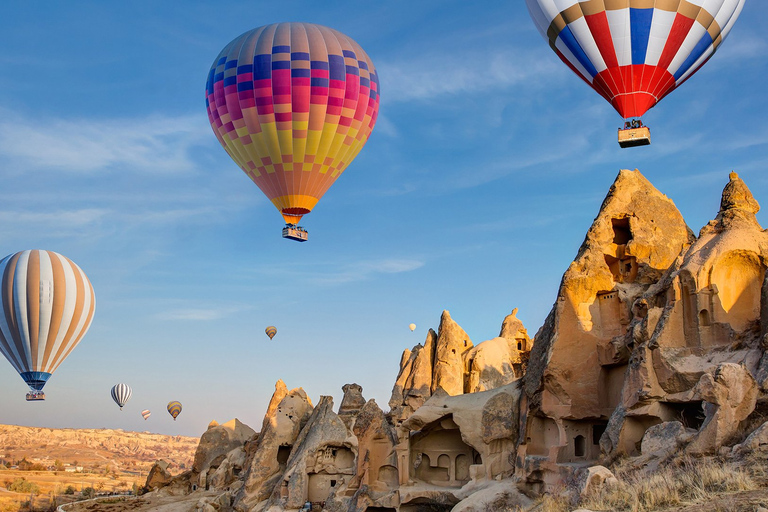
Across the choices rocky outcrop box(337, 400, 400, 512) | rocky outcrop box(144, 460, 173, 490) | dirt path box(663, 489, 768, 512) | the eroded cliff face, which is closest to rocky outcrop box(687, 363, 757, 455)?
the eroded cliff face

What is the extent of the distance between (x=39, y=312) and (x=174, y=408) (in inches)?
669

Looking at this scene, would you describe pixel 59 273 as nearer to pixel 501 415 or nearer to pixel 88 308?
pixel 88 308

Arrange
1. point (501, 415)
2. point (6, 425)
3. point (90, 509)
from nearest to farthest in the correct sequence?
1. point (501, 415)
2. point (90, 509)
3. point (6, 425)

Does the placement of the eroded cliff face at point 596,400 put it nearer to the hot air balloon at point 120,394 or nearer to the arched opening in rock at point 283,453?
the arched opening in rock at point 283,453

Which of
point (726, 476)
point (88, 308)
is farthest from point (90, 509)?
point (726, 476)

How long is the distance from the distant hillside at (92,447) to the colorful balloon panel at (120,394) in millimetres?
19805

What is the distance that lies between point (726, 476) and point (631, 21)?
11834 mm

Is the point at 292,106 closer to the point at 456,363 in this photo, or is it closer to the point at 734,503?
the point at 456,363

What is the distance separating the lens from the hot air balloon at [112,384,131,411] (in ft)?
183

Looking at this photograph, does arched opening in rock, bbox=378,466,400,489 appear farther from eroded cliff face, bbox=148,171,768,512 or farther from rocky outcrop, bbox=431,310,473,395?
rocky outcrop, bbox=431,310,473,395

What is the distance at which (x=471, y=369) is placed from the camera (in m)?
36.6

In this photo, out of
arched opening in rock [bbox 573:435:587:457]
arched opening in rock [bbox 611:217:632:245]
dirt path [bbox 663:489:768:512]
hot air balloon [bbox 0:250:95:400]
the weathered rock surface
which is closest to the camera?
dirt path [bbox 663:489:768:512]

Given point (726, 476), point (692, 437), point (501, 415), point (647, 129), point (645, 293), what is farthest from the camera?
point (501, 415)

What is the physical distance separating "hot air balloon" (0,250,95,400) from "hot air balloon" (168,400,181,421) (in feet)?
44.6
